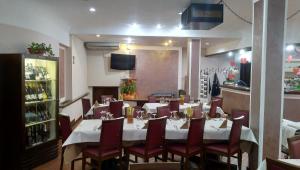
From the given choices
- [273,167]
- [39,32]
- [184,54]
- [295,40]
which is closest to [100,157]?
[273,167]

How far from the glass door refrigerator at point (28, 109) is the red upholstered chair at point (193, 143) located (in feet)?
7.68

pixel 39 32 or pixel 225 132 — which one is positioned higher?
pixel 39 32

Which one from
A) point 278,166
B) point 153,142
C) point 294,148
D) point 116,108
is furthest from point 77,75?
point 278,166

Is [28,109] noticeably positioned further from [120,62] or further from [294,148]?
[120,62]

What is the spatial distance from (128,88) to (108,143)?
277 inches

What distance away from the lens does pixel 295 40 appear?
709cm

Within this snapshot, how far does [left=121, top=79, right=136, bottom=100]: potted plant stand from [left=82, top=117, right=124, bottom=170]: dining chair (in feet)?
22.6

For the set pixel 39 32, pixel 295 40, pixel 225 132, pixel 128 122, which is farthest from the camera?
pixel 295 40

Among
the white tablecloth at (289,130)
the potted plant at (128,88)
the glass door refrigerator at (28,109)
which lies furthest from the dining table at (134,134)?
the potted plant at (128,88)

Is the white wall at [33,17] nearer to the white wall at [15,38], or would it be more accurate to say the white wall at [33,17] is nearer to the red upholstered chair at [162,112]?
the white wall at [15,38]

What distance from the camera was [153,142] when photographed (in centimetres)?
378

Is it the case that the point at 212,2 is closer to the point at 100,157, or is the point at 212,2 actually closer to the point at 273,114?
the point at 273,114

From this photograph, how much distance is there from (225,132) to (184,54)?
25.3 feet

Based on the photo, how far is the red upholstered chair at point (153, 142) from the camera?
3719 millimetres
